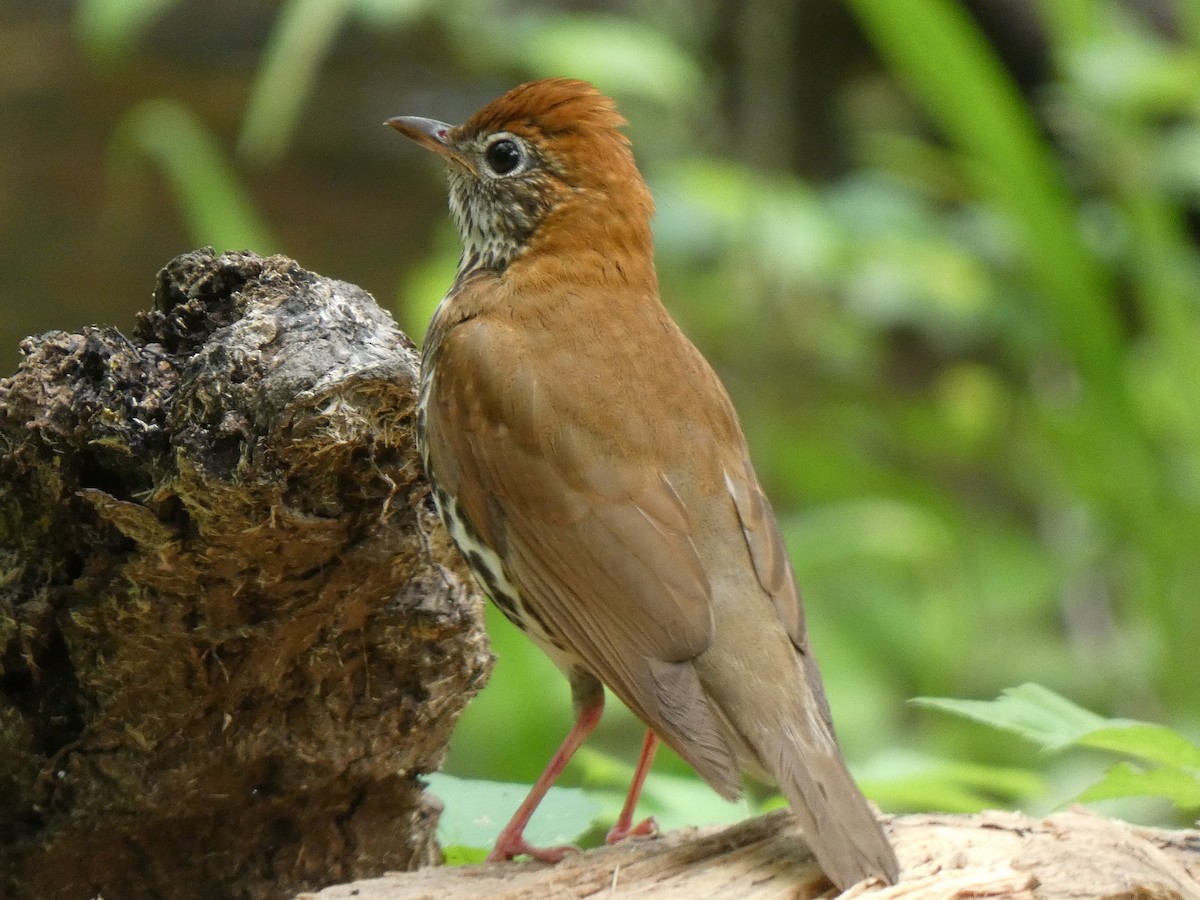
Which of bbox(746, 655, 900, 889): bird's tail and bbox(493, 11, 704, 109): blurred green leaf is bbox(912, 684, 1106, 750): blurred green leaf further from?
bbox(493, 11, 704, 109): blurred green leaf

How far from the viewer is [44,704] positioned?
254 cm

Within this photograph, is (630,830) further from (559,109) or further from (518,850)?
(559,109)

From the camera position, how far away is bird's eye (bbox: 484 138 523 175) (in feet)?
10.8

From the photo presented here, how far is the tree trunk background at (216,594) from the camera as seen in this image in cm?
229

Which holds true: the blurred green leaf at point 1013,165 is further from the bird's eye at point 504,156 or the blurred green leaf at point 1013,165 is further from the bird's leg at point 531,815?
the bird's leg at point 531,815

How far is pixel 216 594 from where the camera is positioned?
7.91 ft

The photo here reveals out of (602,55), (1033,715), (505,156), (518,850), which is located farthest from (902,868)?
(602,55)

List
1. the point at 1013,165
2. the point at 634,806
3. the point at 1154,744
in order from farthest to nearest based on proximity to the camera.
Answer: the point at 1013,165
the point at 634,806
the point at 1154,744

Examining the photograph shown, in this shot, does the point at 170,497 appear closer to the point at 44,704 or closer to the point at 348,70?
the point at 44,704

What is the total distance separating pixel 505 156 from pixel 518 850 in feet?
5.00

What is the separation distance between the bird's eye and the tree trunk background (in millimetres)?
892

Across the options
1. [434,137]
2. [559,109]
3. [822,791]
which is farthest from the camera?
[434,137]

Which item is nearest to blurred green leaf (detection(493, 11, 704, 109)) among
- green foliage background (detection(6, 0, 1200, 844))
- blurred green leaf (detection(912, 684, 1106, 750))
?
green foliage background (detection(6, 0, 1200, 844))

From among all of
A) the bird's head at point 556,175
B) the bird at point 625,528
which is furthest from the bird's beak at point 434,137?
the bird at point 625,528
